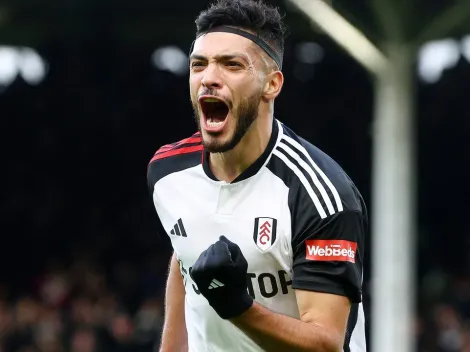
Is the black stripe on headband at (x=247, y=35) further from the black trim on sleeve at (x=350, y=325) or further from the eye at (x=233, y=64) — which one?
the black trim on sleeve at (x=350, y=325)

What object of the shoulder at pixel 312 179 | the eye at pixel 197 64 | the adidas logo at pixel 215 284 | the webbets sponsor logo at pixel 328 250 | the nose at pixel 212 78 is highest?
the eye at pixel 197 64

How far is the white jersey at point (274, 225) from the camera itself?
367 centimetres

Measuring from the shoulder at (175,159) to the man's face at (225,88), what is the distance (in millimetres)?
323

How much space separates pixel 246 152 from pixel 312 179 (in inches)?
10.1

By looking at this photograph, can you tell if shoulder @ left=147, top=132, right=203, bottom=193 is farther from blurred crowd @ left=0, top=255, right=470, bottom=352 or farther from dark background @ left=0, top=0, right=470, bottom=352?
dark background @ left=0, top=0, right=470, bottom=352

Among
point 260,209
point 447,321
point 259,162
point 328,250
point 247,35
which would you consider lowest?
point 447,321

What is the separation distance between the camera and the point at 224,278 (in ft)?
10.9

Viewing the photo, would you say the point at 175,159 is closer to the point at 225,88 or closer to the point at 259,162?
the point at 259,162

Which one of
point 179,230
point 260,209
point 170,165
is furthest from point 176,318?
point 260,209

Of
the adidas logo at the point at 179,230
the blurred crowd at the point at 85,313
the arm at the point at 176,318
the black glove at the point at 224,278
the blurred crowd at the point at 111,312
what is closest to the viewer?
the black glove at the point at 224,278

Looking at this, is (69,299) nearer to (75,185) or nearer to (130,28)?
(75,185)

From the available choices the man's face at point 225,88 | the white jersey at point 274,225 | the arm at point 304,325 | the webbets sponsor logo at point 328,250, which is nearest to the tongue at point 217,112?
the man's face at point 225,88

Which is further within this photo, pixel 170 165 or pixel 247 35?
pixel 170 165

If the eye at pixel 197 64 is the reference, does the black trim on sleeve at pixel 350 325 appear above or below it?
below
